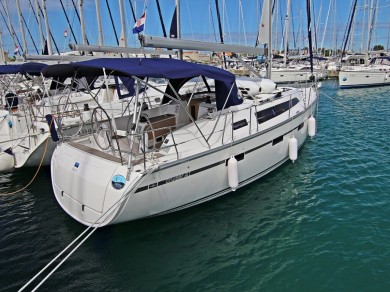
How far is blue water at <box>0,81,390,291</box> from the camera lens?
540 centimetres

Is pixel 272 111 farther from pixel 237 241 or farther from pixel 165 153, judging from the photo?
pixel 237 241

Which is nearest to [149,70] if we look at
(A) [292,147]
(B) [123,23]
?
(A) [292,147]

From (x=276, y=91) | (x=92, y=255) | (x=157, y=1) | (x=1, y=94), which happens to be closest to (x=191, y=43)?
(x=276, y=91)

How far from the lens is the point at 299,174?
943 cm

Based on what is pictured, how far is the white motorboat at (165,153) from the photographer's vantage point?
6039 millimetres

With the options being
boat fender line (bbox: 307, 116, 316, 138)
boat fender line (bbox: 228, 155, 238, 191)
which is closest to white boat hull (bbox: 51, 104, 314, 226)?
boat fender line (bbox: 228, 155, 238, 191)

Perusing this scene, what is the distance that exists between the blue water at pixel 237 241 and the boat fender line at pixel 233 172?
24.8 inches

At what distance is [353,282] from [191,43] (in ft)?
19.5

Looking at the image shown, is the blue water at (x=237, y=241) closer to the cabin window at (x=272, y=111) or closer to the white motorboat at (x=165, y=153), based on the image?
the white motorboat at (x=165, y=153)

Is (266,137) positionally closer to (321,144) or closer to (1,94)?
(321,144)

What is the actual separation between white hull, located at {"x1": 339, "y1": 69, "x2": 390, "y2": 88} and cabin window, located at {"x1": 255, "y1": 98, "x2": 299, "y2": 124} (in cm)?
2182

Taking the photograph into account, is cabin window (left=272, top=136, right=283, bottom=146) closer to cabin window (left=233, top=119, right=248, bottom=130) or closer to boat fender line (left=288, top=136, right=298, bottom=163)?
boat fender line (left=288, top=136, right=298, bottom=163)

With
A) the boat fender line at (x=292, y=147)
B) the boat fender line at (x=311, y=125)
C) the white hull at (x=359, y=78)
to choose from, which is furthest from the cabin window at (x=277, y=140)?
the white hull at (x=359, y=78)

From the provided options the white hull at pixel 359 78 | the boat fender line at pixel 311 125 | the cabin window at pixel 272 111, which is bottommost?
the white hull at pixel 359 78
